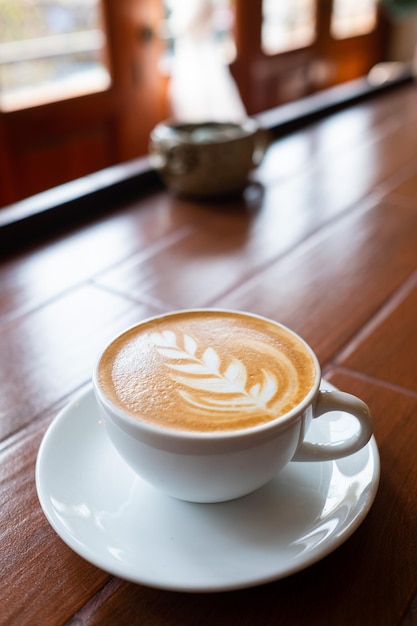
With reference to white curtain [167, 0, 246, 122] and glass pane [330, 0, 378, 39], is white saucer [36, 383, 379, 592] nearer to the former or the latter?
white curtain [167, 0, 246, 122]

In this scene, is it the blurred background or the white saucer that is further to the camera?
the blurred background

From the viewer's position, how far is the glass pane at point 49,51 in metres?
2.36

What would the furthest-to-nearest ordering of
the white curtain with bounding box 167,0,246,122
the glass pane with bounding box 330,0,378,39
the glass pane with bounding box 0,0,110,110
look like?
1. the glass pane with bounding box 330,0,378,39
2. the white curtain with bounding box 167,0,246,122
3. the glass pane with bounding box 0,0,110,110

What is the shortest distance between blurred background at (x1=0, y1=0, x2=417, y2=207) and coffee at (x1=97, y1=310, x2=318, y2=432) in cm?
198

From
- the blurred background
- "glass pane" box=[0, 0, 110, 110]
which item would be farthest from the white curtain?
"glass pane" box=[0, 0, 110, 110]

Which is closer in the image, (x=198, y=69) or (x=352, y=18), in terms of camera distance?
(x=198, y=69)

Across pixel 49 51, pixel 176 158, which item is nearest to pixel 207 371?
pixel 176 158

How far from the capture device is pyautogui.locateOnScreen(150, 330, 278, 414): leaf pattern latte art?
1.24 ft

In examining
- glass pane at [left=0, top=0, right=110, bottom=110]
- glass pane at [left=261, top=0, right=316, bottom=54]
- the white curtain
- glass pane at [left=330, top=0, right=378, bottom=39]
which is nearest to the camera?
glass pane at [left=0, top=0, right=110, bottom=110]

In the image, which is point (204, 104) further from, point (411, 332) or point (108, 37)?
point (411, 332)

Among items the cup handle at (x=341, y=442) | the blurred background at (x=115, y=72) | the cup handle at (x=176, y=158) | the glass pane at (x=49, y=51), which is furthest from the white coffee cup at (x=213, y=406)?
the glass pane at (x=49, y=51)

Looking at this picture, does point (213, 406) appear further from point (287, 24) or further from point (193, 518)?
point (287, 24)

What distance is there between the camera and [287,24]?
3588 mm

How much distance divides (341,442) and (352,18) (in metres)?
4.42
